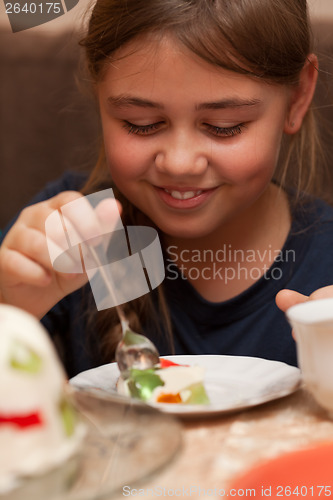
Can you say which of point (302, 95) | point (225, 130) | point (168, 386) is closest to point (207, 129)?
point (225, 130)

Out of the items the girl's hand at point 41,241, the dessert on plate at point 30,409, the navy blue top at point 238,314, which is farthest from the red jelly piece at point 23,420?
the navy blue top at point 238,314

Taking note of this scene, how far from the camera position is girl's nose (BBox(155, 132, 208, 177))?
2.38ft

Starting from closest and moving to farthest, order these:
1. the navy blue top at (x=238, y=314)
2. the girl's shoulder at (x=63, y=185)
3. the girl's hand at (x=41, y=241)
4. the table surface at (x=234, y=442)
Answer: the table surface at (x=234, y=442) < the girl's hand at (x=41, y=241) < the navy blue top at (x=238, y=314) < the girl's shoulder at (x=63, y=185)

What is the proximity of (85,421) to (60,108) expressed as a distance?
0.89 meters

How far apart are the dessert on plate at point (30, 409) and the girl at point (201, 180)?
0.21m

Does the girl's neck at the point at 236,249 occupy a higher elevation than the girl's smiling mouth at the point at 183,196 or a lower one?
lower

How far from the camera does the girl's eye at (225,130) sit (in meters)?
0.74

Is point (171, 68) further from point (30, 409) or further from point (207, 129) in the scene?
point (30, 409)

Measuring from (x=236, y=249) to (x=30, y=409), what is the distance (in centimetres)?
67

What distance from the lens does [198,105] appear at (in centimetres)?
72

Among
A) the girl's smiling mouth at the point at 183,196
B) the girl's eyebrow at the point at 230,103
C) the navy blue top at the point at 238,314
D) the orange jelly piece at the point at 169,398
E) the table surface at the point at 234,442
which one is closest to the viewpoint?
the table surface at the point at 234,442

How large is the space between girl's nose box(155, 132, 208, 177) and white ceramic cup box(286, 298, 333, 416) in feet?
1.03

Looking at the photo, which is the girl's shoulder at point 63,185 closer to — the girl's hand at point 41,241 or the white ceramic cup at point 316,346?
the girl's hand at point 41,241

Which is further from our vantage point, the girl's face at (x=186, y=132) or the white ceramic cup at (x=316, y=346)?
the girl's face at (x=186, y=132)
